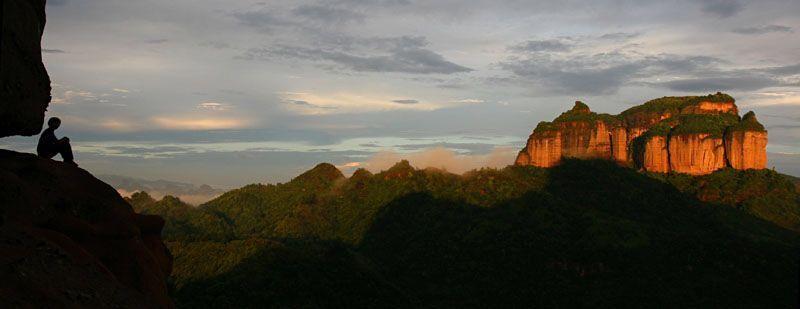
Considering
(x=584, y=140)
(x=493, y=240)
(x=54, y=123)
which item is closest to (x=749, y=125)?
(x=584, y=140)

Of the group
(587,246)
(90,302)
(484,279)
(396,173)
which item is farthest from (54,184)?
(396,173)

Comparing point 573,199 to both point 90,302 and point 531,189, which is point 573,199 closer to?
point 531,189

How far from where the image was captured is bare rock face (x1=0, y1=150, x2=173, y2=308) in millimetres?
12641

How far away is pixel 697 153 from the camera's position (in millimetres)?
168125

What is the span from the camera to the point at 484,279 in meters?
109

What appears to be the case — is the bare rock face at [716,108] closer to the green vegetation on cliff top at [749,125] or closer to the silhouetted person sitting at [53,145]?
the green vegetation on cliff top at [749,125]

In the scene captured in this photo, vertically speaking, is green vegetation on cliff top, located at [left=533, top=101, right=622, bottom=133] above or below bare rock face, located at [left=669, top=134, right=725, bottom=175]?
above

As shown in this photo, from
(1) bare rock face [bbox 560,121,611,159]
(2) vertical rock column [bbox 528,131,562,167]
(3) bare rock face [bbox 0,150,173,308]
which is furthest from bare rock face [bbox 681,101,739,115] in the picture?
(3) bare rock face [bbox 0,150,173,308]

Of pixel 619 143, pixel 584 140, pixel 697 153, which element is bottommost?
pixel 697 153

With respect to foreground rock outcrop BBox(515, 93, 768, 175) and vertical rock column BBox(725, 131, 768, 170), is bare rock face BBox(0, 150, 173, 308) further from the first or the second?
vertical rock column BBox(725, 131, 768, 170)

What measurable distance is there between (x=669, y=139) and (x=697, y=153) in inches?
336

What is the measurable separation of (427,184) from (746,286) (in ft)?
265

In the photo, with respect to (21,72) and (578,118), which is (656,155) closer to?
(578,118)

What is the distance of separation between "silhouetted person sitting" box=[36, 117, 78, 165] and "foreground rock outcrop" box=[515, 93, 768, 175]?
160780 mm
